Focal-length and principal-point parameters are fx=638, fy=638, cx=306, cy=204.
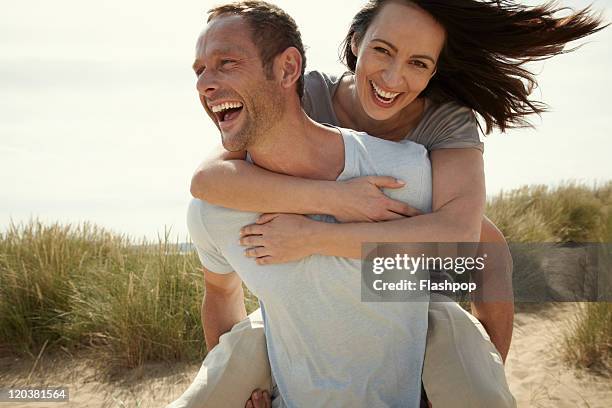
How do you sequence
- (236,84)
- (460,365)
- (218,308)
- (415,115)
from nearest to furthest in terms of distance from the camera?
(460,365) → (236,84) → (218,308) → (415,115)

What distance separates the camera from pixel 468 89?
11.3 ft

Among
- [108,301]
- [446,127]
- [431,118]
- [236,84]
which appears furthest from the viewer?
[108,301]

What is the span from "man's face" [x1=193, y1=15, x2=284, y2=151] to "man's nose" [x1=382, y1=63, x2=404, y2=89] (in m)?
0.71

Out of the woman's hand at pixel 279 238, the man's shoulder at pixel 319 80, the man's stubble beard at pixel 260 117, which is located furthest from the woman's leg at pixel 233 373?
the man's shoulder at pixel 319 80

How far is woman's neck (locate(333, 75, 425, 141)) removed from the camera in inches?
136

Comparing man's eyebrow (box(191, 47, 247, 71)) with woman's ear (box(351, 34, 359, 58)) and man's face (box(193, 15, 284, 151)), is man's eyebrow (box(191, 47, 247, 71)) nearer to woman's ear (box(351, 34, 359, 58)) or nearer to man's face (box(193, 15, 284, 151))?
man's face (box(193, 15, 284, 151))

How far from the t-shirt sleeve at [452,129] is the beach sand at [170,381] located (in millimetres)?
2972

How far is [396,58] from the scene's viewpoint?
318cm

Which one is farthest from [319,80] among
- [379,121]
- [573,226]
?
[573,226]

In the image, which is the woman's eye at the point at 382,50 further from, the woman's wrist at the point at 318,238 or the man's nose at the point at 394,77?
the woman's wrist at the point at 318,238

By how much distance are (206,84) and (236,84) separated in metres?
0.12

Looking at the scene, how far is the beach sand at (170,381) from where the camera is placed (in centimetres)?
537

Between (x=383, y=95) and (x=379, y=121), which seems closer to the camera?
(x=383, y=95)

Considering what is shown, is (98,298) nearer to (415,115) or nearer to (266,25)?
(415,115)
